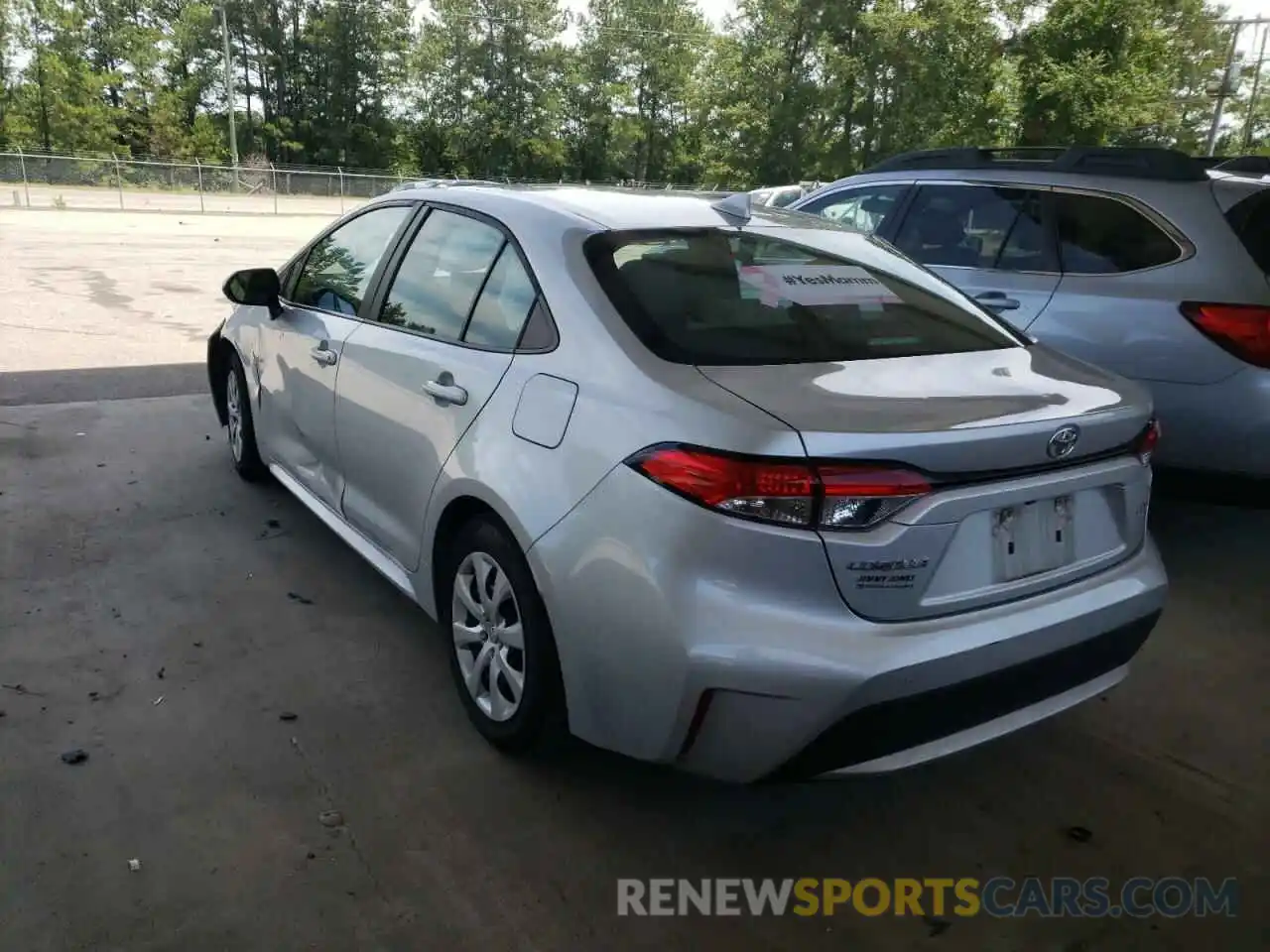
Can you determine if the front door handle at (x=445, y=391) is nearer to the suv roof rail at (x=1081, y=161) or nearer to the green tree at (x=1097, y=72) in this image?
the suv roof rail at (x=1081, y=161)

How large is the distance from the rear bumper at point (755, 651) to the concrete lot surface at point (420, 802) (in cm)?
41

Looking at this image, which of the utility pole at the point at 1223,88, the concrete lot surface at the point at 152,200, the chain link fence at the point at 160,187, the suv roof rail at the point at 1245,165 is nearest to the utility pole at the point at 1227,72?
the utility pole at the point at 1223,88

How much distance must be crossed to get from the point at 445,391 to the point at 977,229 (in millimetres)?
3341

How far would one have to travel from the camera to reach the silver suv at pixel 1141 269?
3986mm

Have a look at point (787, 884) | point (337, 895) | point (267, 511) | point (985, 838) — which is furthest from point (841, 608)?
point (267, 511)

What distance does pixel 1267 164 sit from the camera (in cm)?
507

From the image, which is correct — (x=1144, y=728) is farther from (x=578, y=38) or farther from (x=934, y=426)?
(x=578, y=38)

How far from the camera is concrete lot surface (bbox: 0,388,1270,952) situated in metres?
2.28

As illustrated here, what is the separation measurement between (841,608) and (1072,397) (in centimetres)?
88

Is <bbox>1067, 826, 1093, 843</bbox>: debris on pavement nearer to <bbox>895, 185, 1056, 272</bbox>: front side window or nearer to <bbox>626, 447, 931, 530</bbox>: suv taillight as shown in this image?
<bbox>626, 447, 931, 530</bbox>: suv taillight

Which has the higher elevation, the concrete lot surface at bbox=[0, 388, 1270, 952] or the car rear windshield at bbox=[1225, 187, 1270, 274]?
the car rear windshield at bbox=[1225, 187, 1270, 274]

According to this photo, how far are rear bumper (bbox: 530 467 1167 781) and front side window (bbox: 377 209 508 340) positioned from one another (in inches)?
39.2

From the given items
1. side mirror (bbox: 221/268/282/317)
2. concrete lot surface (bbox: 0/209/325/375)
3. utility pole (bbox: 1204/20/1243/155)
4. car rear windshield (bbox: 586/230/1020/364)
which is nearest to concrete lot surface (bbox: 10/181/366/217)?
concrete lot surface (bbox: 0/209/325/375)

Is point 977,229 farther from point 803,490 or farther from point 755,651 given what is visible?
point 755,651
